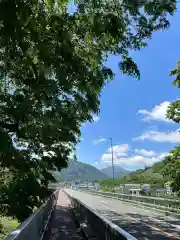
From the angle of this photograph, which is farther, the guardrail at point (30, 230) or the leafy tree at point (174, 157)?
the leafy tree at point (174, 157)

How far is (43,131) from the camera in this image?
374 inches

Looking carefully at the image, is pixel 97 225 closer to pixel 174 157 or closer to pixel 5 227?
pixel 5 227

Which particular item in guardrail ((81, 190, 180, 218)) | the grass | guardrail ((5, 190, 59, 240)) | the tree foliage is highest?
the tree foliage

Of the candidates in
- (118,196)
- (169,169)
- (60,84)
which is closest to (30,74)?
(60,84)

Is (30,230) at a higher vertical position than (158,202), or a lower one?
lower

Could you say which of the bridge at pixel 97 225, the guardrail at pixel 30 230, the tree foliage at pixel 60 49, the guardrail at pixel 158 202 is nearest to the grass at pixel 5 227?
the bridge at pixel 97 225

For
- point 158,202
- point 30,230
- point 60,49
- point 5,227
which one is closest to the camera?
point 60,49

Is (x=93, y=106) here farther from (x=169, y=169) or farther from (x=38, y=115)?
(x=169, y=169)

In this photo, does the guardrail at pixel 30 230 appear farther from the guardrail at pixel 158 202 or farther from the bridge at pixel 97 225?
the guardrail at pixel 158 202

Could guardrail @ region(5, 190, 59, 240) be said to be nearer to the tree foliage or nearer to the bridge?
the bridge

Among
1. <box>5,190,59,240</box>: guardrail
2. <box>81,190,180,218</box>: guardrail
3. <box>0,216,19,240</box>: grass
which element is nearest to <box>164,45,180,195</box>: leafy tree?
<box>81,190,180,218</box>: guardrail

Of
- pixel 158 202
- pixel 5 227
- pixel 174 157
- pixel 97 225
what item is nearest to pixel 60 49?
pixel 97 225

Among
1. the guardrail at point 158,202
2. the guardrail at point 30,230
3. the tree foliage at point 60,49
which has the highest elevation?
the tree foliage at point 60,49

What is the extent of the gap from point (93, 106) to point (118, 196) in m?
46.8
